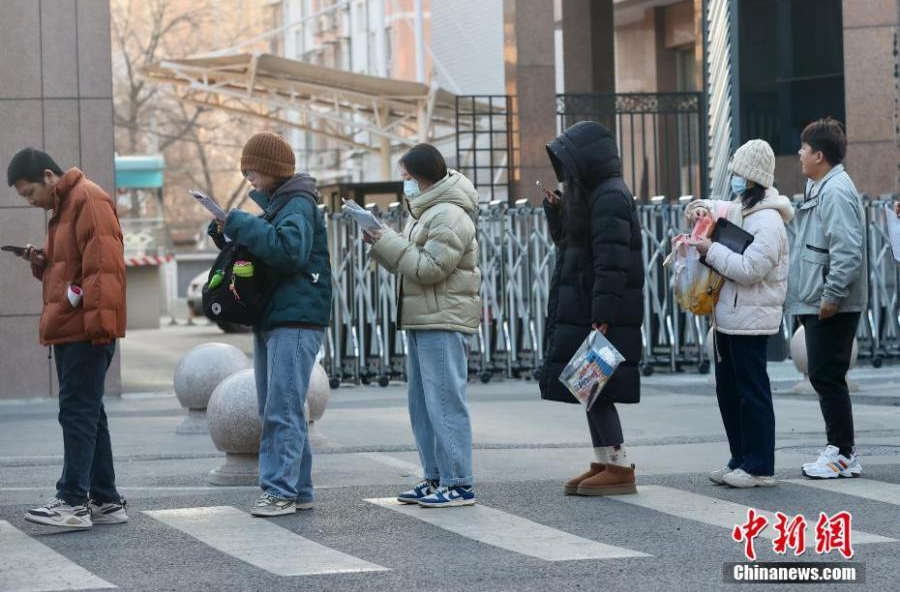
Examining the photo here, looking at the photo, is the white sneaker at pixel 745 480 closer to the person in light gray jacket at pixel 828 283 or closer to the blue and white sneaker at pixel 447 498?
the person in light gray jacket at pixel 828 283

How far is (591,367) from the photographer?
8.52 metres

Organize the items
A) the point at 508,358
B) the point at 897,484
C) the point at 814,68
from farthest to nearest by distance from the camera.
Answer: the point at 814,68
the point at 508,358
the point at 897,484

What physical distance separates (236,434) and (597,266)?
8.19 ft

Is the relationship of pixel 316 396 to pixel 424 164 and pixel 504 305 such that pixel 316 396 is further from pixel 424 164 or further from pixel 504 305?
pixel 504 305

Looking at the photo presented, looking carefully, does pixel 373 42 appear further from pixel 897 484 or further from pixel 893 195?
pixel 897 484

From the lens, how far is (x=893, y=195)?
18.5 m

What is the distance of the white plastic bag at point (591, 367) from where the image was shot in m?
8.49

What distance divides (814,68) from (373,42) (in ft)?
107

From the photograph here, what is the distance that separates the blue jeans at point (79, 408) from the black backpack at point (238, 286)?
53 centimetres

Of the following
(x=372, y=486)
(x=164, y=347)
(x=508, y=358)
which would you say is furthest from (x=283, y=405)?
(x=164, y=347)

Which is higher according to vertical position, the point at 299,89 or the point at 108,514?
the point at 299,89

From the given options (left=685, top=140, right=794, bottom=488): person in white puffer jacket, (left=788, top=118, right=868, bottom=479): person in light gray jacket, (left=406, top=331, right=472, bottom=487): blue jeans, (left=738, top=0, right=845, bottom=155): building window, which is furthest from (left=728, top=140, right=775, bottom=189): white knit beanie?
(left=738, top=0, right=845, bottom=155): building window

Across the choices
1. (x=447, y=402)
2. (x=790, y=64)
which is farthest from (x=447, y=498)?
(x=790, y=64)
